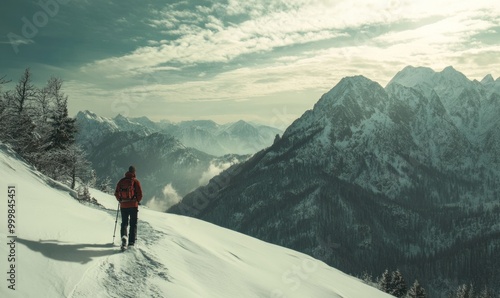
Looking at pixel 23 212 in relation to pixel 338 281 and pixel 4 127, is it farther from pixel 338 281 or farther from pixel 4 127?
pixel 4 127

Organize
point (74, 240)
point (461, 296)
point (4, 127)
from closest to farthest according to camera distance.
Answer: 1. point (74, 240)
2. point (4, 127)
3. point (461, 296)

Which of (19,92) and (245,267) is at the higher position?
(19,92)

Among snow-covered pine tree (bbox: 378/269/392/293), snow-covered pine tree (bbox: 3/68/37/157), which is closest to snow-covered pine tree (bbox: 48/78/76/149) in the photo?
snow-covered pine tree (bbox: 3/68/37/157)

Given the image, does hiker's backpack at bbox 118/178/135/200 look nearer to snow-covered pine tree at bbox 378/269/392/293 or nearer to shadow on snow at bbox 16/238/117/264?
shadow on snow at bbox 16/238/117/264

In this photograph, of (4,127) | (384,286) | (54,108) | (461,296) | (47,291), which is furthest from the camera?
(461,296)

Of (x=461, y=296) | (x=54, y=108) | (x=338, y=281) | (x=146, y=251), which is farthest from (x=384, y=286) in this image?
(x=146, y=251)

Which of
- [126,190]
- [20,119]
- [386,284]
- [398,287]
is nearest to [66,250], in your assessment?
[126,190]

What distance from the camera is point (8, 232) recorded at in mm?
10258

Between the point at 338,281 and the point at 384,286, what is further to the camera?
the point at 384,286

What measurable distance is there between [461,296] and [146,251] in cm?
10775

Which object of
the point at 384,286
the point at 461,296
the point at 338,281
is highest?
the point at 338,281

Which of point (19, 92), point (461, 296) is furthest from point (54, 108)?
point (461, 296)

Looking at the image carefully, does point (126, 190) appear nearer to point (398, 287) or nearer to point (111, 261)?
point (111, 261)

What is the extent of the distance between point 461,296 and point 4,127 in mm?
107917
